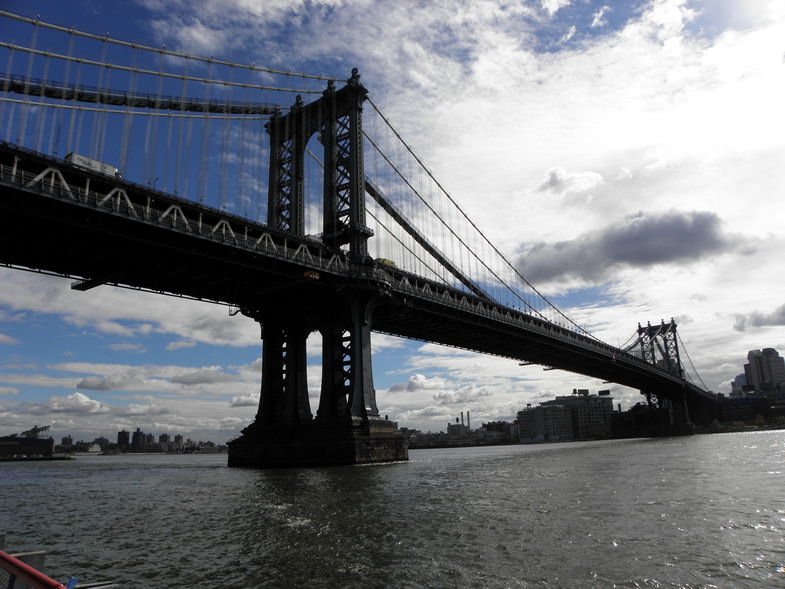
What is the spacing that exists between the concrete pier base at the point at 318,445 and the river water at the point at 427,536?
17.6m

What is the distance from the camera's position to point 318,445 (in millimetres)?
47781

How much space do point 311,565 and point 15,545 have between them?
9372mm

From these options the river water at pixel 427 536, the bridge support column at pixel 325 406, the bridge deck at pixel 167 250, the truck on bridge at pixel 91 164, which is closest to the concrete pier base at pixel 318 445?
the bridge support column at pixel 325 406

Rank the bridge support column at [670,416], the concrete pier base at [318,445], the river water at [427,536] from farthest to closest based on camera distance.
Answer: the bridge support column at [670,416] → the concrete pier base at [318,445] → the river water at [427,536]

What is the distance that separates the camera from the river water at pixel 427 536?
11.5 meters

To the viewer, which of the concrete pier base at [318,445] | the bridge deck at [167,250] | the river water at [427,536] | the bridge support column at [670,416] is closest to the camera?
the river water at [427,536]

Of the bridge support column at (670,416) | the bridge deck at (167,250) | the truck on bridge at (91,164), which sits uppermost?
the truck on bridge at (91,164)

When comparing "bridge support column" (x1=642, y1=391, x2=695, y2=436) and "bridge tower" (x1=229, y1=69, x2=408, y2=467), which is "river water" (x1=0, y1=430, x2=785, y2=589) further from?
"bridge support column" (x1=642, y1=391, x2=695, y2=436)

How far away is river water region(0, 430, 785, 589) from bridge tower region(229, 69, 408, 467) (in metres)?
19.9

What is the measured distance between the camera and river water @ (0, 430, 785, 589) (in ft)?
37.8

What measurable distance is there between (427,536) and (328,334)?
3844cm

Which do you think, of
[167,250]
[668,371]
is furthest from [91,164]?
[668,371]

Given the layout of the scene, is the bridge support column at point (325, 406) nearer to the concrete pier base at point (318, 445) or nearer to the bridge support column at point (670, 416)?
the concrete pier base at point (318, 445)

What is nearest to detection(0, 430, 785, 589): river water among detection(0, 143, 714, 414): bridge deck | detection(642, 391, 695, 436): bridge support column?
detection(0, 143, 714, 414): bridge deck
